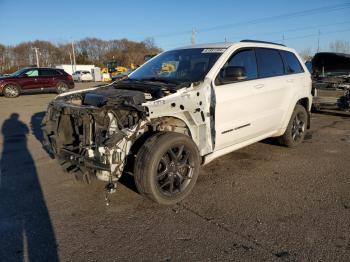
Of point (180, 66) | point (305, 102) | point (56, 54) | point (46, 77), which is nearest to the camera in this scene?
point (180, 66)

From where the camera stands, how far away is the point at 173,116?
3.96 metres

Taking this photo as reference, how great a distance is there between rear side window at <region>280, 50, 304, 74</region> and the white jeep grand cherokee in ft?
0.68

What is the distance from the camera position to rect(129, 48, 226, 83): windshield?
14.9 feet

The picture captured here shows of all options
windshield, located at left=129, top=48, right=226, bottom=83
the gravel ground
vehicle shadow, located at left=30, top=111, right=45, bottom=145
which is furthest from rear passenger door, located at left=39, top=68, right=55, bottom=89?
windshield, located at left=129, top=48, right=226, bottom=83

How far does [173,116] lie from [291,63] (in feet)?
10.2

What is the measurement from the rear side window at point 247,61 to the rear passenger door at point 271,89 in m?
0.12

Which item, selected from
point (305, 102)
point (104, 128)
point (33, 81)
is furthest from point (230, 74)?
point (33, 81)

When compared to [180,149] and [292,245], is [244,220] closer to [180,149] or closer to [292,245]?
[292,245]

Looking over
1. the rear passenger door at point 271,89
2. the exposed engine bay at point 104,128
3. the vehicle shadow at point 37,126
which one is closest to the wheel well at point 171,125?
the exposed engine bay at point 104,128

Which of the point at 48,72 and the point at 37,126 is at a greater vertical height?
the point at 48,72

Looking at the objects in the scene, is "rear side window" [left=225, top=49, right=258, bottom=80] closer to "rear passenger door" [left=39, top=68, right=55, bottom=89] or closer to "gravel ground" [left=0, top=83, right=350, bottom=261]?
"gravel ground" [left=0, top=83, right=350, bottom=261]

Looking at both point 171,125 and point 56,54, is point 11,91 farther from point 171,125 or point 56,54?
point 56,54

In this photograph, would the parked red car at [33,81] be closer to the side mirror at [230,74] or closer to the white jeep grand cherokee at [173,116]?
the white jeep grand cherokee at [173,116]

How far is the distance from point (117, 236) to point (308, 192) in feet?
8.03
